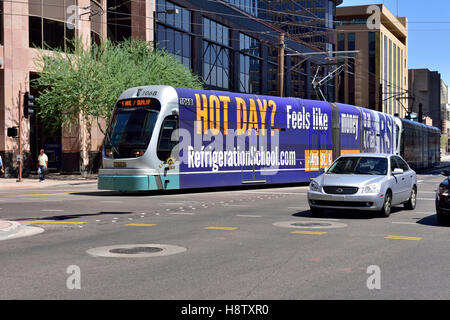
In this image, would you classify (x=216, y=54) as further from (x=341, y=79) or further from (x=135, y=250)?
(x=341, y=79)

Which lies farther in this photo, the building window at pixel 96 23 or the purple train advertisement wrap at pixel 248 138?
the building window at pixel 96 23

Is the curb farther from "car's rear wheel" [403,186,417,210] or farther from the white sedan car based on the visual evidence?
"car's rear wheel" [403,186,417,210]

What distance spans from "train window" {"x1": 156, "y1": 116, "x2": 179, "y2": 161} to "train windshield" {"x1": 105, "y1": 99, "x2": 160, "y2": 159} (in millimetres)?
432

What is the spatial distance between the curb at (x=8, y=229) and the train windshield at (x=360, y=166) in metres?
7.75

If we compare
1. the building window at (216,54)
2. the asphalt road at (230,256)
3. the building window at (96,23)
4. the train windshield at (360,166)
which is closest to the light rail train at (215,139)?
the asphalt road at (230,256)

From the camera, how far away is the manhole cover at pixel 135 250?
895cm

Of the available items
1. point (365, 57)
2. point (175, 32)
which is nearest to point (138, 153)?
point (175, 32)

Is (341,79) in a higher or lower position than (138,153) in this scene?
higher

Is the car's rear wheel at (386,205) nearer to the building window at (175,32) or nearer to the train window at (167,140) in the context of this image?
the train window at (167,140)

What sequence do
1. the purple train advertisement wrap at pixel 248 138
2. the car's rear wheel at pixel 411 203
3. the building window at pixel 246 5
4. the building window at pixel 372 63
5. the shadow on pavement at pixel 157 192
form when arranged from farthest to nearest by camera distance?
the building window at pixel 372 63 < the building window at pixel 246 5 < the shadow on pavement at pixel 157 192 < the purple train advertisement wrap at pixel 248 138 < the car's rear wheel at pixel 411 203

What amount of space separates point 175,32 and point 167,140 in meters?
30.2

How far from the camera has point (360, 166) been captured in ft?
50.9
